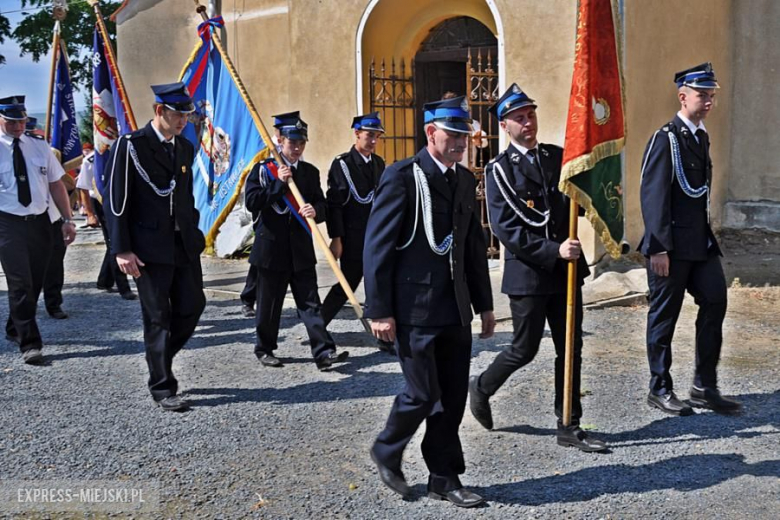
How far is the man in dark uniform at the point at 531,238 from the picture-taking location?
206 inches

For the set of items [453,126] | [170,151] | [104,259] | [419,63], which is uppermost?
[419,63]

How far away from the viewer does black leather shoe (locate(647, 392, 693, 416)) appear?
5.80 m

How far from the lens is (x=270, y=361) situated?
7.41m

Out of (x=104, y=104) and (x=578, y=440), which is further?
(x=104, y=104)

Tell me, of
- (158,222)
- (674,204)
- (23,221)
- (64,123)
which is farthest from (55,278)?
(674,204)

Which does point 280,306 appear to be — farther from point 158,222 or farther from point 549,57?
point 549,57

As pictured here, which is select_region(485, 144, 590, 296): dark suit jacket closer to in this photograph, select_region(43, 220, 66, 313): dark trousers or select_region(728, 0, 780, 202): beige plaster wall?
select_region(43, 220, 66, 313): dark trousers

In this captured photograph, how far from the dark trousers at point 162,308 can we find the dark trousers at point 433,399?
2190mm

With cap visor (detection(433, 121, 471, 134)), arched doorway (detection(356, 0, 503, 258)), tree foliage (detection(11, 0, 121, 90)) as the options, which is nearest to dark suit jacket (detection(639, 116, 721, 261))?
cap visor (detection(433, 121, 471, 134))

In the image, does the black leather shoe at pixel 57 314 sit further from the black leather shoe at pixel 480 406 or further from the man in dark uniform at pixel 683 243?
the man in dark uniform at pixel 683 243

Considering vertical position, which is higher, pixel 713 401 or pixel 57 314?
pixel 713 401

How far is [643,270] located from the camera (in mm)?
10117

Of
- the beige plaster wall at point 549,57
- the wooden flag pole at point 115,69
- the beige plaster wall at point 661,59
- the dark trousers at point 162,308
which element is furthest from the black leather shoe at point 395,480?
the beige plaster wall at point 661,59

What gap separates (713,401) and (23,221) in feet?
18.1
